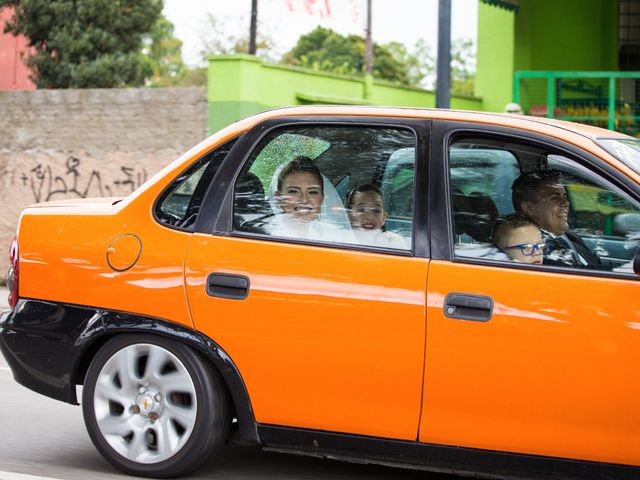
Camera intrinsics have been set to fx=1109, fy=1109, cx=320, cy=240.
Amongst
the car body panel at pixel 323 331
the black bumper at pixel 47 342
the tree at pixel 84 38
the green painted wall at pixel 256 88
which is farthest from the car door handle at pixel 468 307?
the tree at pixel 84 38

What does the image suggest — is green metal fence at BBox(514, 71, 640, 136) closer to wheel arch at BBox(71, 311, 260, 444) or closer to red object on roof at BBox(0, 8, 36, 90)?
red object on roof at BBox(0, 8, 36, 90)

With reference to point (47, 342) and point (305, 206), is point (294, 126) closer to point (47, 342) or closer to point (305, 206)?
point (305, 206)

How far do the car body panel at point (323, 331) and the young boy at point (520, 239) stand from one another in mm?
354

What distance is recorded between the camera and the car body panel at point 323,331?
4633mm

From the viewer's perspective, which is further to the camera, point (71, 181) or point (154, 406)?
point (71, 181)

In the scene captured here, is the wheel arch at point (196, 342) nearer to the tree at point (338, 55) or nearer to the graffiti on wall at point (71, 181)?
the graffiti on wall at point (71, 181)

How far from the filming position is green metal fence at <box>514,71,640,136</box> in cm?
1702

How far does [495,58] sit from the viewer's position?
1945 cm

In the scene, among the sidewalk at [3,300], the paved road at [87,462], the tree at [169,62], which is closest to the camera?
the paved road at [87,462]

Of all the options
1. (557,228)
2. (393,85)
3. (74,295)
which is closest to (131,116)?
(393,85)

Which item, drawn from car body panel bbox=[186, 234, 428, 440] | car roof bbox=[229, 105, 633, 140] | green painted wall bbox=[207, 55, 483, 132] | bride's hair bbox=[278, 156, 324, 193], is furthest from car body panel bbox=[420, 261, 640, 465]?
green painted wall bbox=[207, 55, 483, 132]

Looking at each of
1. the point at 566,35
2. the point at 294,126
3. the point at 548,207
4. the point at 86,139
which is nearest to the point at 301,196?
the point at 294,126

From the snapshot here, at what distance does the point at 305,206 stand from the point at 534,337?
1234mm

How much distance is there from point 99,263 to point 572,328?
2.21m
